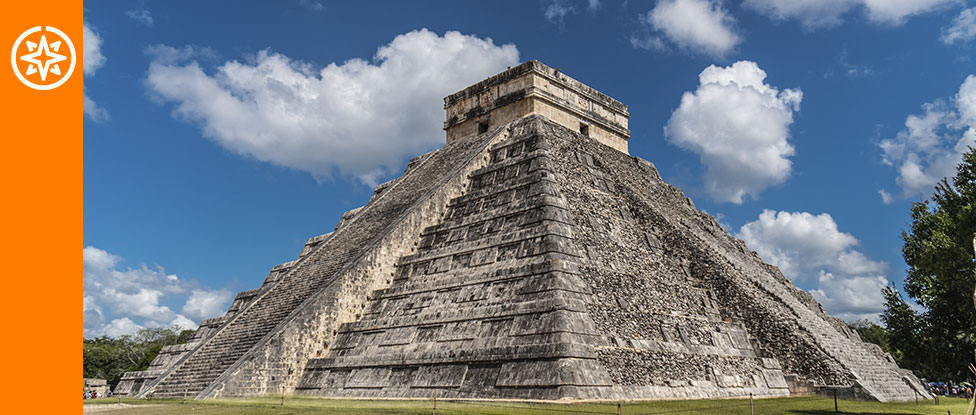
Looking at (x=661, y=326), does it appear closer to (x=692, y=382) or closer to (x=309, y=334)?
(x=692, y=382)

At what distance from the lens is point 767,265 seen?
23.5 m

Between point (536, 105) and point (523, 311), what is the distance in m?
10.1

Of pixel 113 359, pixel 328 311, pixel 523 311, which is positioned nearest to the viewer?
pixel 523 311

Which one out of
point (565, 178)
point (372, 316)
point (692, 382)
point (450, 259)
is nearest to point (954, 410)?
point (692, 382)

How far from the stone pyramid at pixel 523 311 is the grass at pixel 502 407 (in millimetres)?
541

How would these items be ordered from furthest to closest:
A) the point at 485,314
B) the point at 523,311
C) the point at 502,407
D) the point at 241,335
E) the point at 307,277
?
the point at 307,277 < the point at 241,335 < the point at 485,314 < the point at 523,311 < the point at 502,407

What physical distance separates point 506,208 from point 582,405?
5.88 meters

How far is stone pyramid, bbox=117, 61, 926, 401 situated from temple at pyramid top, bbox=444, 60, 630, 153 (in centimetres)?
182

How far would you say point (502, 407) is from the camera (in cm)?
998

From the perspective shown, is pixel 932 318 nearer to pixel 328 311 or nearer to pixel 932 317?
pixel 932 317

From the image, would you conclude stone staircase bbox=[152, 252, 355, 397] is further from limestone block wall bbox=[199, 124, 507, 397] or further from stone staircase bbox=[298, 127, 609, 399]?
stone staircase bbox=[298, 127, 609, 399]

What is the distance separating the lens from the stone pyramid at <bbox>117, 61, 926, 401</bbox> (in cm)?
1184

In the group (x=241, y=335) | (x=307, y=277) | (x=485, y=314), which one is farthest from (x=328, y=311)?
(x=485, y=314)

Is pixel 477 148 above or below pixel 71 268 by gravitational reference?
above
